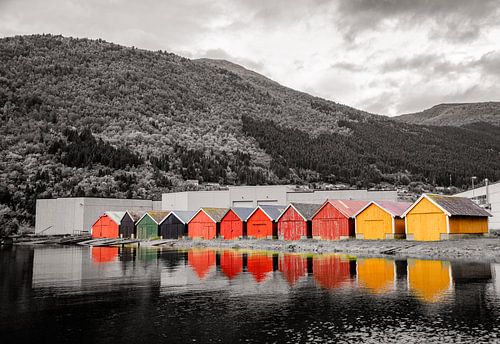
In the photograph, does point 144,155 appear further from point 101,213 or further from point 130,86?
point 130,86

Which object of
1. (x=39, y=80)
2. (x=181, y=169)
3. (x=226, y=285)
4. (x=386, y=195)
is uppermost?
(x=39, y=80)

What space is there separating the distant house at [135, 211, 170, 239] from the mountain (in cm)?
2604

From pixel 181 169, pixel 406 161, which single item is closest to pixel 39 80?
pixel 181 169

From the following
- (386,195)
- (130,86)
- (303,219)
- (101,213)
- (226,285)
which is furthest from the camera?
(130,86)

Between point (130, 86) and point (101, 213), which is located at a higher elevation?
point (130, 86)

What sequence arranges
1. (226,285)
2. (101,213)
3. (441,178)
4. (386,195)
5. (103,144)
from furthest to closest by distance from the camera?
(441,178), (103,144), (101,213), (386,195), (226,285)

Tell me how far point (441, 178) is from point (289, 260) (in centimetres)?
12875

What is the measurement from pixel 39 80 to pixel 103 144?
56.9 metres

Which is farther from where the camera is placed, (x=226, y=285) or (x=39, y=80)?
(x=39, y=80)

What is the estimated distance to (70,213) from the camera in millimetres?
88562

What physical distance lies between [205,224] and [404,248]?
34.6 m

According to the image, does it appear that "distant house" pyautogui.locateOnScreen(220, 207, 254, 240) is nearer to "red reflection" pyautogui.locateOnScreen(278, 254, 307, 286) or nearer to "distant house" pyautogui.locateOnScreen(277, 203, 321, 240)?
"distant house" pyautogui.locateOnScreen(277, 203, 321, 240)

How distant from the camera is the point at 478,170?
166750mm

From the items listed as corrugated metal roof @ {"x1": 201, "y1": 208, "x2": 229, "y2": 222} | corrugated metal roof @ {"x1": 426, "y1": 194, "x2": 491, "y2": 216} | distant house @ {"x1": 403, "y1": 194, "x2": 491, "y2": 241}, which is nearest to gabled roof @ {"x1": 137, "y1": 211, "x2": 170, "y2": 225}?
corrugated metal roof @ {"x1": 201, "y1": 208, "x2": 229, "y2": 222}
